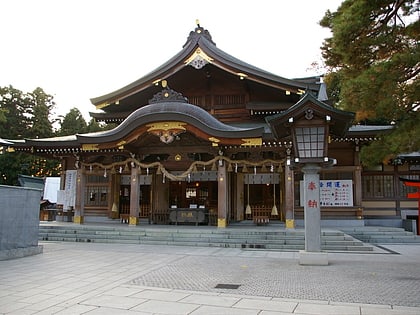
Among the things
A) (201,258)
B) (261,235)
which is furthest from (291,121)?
(261,235)

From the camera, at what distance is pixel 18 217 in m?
Result: 10.2

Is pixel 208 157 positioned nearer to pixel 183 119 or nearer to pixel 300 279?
pixel 183 119

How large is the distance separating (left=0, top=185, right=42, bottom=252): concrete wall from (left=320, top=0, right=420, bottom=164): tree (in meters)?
9.42

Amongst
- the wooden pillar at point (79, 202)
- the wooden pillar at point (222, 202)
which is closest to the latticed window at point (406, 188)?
the wooden pillar at point (222, 202)

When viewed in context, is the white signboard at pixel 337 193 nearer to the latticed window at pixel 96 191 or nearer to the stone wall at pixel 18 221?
the latticed window at pixel 96 191

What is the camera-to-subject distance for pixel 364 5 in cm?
810

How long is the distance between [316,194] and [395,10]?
4910 millimetres

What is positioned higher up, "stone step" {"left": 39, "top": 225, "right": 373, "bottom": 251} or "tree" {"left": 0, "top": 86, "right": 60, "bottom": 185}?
"tree" {"left": 0, "top": 86, "right": 60, "bottom": 185}

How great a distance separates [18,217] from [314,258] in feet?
27.3

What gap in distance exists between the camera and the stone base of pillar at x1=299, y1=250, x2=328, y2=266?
926 cm

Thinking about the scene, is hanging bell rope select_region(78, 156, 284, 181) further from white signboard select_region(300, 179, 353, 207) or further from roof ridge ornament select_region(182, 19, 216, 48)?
roof ridge ornament select_region(182, 19, 216, 48)

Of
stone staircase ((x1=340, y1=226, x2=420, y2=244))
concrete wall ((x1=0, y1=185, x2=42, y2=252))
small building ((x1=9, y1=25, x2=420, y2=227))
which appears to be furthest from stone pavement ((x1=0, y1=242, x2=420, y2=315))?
small building ((x1=9, y1=25, x2=420, y2=227))

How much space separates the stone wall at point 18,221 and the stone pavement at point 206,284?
49cm

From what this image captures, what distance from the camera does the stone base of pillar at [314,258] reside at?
Result: 9.26 m
